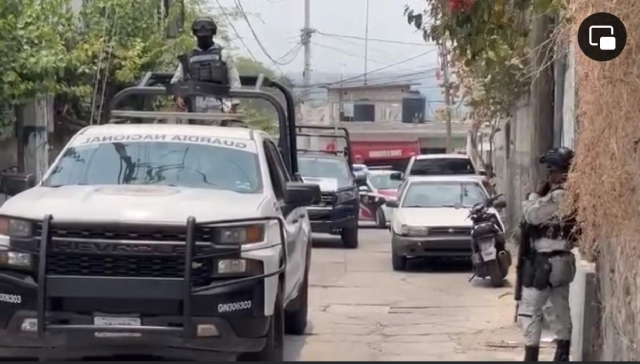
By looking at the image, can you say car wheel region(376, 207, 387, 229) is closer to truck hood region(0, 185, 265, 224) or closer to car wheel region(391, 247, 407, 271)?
car wheel region(391, 247, 407, 271)

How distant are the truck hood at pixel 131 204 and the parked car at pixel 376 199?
61.2 ft

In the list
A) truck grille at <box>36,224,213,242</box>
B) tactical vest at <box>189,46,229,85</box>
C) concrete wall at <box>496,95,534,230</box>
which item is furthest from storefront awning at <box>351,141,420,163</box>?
truck grille at <box>36,224,213,242</box>

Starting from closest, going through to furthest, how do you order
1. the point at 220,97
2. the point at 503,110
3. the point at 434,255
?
the point at 220,97 → the point at 434,255 → the point at 503,110

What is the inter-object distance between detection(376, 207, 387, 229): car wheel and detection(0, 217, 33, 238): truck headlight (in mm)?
21128

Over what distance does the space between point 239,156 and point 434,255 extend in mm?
8140

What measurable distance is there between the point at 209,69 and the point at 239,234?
3.74 m

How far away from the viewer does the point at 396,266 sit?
1698cm

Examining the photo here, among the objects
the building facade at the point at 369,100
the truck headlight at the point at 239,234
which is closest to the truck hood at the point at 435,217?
the truck headlight at the point at 239,234

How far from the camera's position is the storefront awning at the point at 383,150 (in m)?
59.7

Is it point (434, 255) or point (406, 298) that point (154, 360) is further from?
point (434, 255)

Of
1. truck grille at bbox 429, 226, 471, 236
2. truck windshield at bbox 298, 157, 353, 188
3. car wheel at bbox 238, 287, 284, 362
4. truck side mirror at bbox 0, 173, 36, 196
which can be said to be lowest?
truck grille at bbox 429, 226, 471, 236

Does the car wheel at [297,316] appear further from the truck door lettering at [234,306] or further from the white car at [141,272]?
the truck door lettering at [234,306]

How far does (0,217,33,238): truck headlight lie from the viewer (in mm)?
7371

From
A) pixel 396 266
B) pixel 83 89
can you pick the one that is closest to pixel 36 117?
pixel 83 89
